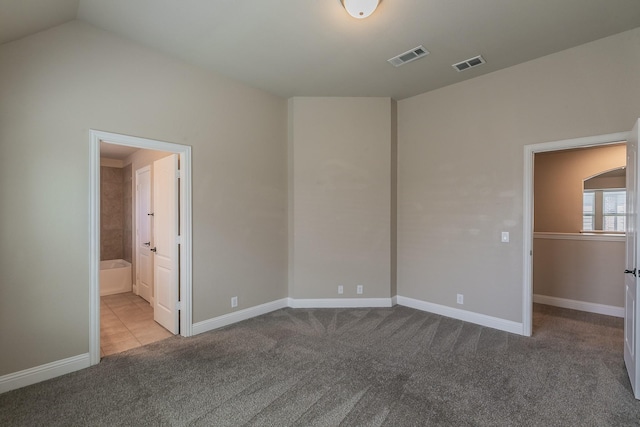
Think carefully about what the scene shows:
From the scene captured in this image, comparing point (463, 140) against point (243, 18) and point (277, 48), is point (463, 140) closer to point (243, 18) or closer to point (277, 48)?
point (277, 48)

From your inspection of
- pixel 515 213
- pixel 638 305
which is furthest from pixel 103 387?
pixel 515 213

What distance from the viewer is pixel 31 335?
243 centimetres

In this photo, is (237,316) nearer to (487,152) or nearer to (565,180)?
(487,152)

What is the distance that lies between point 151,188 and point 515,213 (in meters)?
4.97

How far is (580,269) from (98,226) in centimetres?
599

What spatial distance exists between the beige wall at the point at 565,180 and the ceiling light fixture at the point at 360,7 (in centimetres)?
395

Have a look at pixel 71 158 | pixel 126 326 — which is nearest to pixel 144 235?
pixel 126 326

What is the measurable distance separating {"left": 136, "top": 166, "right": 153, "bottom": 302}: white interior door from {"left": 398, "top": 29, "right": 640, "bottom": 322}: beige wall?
3.88 m

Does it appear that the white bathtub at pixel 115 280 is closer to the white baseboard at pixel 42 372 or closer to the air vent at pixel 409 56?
the white baseboard at pixel 42 372

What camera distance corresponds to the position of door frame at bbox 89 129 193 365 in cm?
270

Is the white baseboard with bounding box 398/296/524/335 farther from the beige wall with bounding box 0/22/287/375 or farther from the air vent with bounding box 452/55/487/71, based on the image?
the air vent with bounding box 452/55/487/71

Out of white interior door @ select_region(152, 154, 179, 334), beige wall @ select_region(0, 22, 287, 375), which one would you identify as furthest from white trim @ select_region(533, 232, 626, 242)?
white interior door @ select_region(152, 154, 179, 334)

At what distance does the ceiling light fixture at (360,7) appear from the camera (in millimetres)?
2248

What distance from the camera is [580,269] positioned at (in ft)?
14.0
